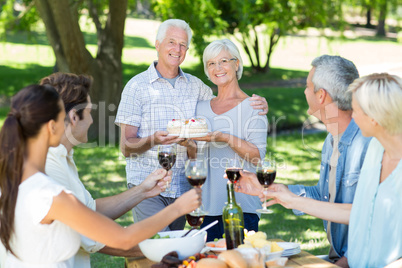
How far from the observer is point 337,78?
11.2ft

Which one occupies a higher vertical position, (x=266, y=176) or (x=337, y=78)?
(x=337, y=78)

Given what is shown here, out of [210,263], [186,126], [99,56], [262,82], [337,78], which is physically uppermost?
[99,56]

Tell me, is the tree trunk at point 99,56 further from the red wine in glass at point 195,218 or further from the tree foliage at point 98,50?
the red wine in glass at point 195,218

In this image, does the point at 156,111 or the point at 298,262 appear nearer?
the point at 298,262

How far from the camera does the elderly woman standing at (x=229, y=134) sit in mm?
4023

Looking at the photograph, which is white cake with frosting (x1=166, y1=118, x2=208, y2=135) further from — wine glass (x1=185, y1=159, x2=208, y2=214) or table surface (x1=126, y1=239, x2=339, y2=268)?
table surface (x1=126, y1=239, x2=339, y2=268)

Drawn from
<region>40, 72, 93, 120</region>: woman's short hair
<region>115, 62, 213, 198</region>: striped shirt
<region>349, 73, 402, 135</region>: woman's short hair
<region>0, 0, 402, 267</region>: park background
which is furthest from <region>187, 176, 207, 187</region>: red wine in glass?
<region>115, 62, 213, 198</region>: striped shirt

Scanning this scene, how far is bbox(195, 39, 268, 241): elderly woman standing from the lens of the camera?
158 inches

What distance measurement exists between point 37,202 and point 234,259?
96 cm

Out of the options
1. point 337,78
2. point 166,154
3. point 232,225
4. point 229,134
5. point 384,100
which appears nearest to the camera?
point 384,100

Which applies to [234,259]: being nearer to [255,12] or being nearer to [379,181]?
[379,181]

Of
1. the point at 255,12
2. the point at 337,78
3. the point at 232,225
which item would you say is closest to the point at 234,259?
the point at 232,225

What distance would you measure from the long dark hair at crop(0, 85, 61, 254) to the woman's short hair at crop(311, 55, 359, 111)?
5.84 ft

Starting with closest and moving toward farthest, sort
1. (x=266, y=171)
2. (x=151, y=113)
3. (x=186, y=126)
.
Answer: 1. (x=266, y=171)
2. (x=186, y=126)
3. (x=151, y=113)
